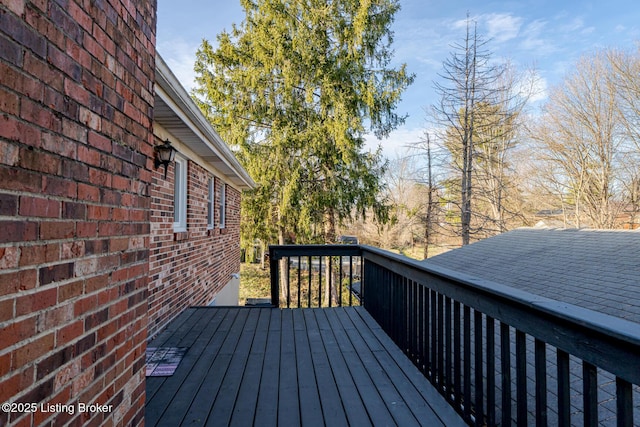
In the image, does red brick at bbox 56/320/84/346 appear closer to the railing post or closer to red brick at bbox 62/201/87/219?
red brick at bbox 62/201/87/219

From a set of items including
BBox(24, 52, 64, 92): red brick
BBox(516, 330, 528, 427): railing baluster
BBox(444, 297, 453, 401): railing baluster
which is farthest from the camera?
BBox(444, 297, 453, 401): railing baluster

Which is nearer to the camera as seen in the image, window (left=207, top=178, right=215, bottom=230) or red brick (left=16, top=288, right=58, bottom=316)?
red brick (left=16, top=288, right=58, bottom=316)

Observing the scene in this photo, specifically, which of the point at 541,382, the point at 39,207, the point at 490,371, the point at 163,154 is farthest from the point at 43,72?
the point at 163,154

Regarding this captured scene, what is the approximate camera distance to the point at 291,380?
2480 millimetres

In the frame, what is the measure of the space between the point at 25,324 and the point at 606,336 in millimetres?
1682

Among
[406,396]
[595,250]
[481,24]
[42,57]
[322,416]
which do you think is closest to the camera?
[42,57]

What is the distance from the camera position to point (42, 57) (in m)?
0.96

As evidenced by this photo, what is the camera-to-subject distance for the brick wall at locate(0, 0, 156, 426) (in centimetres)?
85

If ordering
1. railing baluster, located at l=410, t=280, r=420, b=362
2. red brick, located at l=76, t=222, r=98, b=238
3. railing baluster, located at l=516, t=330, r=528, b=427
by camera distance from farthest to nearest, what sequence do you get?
railing baluster, located at l=410, t=280, r=420, b=362 → railing baluster, located at l=516, t=330, r=528, b=427 → red brick, located at l=76, t=222, r=98, b=238

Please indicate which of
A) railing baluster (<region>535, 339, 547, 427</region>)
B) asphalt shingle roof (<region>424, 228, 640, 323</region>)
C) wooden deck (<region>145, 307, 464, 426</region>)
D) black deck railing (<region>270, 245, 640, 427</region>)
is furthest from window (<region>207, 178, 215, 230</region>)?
railing baluster (<region>535, 339, 547, 427</region>)

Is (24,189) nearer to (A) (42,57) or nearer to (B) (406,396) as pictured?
(A) (42,57)

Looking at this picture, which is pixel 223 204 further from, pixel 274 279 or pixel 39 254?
pixel 39 254

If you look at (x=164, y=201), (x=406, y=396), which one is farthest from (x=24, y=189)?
(x=164, y=201)

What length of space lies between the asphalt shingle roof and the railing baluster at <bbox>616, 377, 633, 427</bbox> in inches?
72.1
